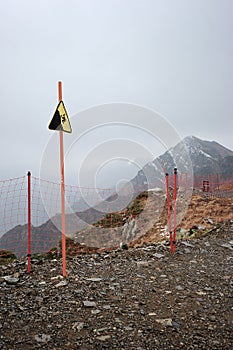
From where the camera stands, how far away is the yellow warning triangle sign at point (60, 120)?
6.36 m

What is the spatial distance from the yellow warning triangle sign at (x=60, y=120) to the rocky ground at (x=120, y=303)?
299 cm

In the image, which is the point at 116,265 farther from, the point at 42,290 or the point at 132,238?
the point at 132,238

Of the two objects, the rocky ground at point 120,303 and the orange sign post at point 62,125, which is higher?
the orange sign post at point 62,125

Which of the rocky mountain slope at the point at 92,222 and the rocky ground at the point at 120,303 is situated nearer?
the rocky ground at the point at 120,303

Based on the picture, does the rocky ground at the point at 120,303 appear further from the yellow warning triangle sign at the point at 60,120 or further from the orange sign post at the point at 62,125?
the yellow warning triangle sign at the point at 60,120

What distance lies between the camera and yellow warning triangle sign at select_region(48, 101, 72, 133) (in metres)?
6.36

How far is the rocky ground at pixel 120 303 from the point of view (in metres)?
4.20

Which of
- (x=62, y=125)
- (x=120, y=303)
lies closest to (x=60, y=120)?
(x=62, y=125)

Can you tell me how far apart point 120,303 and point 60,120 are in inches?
140

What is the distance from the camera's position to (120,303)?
5328 mm

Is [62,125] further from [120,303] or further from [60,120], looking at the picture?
[120,303]

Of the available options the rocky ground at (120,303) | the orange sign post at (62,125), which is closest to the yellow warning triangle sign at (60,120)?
the orange sign post at (62,125)

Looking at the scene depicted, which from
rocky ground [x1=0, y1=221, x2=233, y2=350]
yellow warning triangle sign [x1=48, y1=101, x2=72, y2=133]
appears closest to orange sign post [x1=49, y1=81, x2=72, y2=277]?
yellow warning triangle sign [x1=48, y1=101, x2=72, y2=133]

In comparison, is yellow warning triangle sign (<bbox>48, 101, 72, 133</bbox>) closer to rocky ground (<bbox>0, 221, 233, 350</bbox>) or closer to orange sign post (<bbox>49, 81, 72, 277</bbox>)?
orange sign post (<bbox>49, 81, 72, 277</bbox>)
